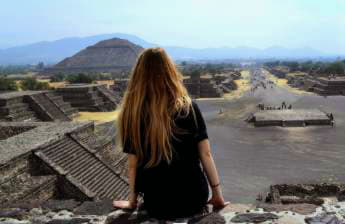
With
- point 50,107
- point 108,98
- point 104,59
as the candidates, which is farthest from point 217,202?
point 104,59

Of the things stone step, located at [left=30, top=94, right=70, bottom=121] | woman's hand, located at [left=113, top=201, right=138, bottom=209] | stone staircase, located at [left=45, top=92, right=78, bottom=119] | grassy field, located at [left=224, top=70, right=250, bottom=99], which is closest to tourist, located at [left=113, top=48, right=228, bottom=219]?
woman's hand, located at [left=113, top=201, right=138, bottom=209]

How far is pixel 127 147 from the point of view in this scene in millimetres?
3006

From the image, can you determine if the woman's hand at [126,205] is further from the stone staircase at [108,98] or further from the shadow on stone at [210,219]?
A: the stone staircase at [108,98]

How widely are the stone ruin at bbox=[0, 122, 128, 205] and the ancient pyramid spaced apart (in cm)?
11566

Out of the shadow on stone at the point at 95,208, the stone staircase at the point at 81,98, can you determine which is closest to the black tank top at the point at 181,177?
the shadow on stone at the point at 95,208

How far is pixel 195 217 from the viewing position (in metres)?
3.08

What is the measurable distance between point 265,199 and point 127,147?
1023 cm

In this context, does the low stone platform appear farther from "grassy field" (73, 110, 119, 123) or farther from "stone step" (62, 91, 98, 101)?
"stone step" (62, 91, 98, 101)

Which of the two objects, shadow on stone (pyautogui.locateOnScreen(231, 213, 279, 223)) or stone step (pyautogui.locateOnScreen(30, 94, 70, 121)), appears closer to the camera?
shadow on stone (pyautogui.locateOnScreen(231, 213, 279, 223))

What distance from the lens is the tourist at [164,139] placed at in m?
2.86

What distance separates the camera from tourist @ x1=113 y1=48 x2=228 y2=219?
286cm

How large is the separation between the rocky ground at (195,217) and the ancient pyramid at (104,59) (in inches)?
4898

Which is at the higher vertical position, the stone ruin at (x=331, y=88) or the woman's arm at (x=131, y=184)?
the woman's arm at (x=131, y=184)

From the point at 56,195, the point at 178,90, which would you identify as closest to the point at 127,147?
the point at 178,90
